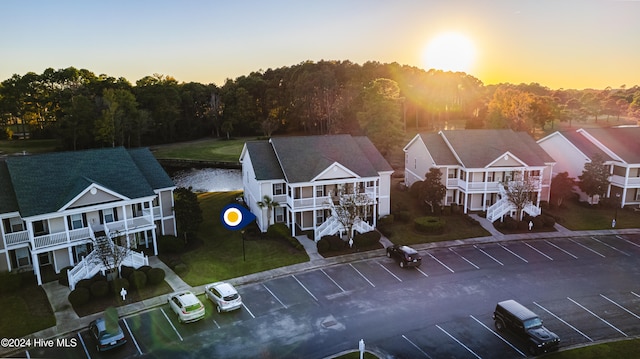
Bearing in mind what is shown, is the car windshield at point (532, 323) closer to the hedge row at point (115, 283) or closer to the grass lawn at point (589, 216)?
the grass lawn at point (589, 216)

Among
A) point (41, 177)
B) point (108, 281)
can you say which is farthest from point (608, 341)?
point (41, 177)

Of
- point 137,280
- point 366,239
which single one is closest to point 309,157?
point 366,239

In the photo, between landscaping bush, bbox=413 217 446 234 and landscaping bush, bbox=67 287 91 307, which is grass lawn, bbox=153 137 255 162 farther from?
landscaping bush, bbox=67 287 91 307

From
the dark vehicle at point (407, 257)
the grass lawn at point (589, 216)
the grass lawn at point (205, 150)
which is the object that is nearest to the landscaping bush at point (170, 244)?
the dark vehicle at point (407, 257)

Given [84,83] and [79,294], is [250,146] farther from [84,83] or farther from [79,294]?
[84,83]

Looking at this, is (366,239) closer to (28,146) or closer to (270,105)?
(270,105)

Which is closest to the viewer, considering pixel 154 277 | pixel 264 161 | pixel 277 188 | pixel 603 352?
pixel 603 352

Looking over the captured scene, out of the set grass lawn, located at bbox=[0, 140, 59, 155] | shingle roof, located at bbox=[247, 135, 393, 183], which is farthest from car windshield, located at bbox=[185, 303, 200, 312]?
grass lawn, located at bbox=[0, 140, 59, 155]
